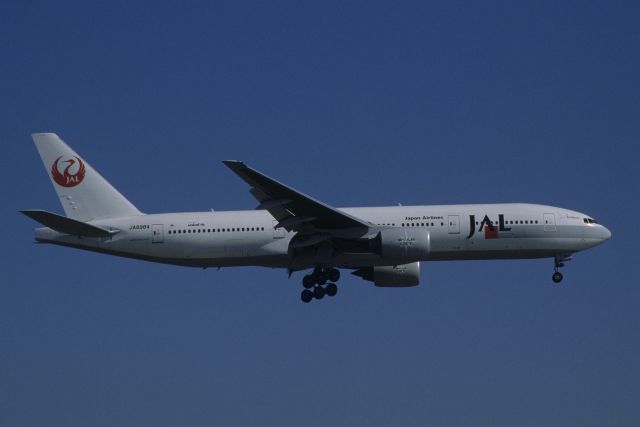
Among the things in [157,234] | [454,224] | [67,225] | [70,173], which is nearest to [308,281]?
[454,224]

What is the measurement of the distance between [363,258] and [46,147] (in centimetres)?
1645

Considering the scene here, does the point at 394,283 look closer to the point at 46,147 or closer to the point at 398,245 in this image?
the point at 398,245

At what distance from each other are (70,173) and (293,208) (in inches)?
490

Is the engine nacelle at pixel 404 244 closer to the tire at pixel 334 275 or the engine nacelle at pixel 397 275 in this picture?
the tire at pixel 334 275

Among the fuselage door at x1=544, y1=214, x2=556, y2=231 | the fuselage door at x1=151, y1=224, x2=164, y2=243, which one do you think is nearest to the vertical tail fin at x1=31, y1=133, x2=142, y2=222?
the fuselage door at x1=151, y1=224, x2=164, y2=243

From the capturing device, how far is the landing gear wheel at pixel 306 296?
47.3 metres

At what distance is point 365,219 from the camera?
47.6m

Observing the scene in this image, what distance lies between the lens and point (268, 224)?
47719mm

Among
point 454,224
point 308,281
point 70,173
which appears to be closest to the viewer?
point 454,224

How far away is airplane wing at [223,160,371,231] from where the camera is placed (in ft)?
140

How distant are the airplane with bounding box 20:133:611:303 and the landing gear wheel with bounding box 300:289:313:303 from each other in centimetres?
4

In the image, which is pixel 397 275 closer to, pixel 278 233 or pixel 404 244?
pixel 404 244

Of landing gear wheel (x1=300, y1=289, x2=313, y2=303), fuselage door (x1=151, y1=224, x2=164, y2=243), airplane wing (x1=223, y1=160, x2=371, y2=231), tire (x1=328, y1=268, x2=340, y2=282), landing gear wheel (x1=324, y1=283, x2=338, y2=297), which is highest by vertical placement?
airplane wing (x1=223, y1=160, x2=371, y2=231)

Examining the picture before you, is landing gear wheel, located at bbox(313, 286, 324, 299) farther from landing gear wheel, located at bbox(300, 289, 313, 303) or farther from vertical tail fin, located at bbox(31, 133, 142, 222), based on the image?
vertical tail fin, located at bbox(31, 133, 142, 222)
